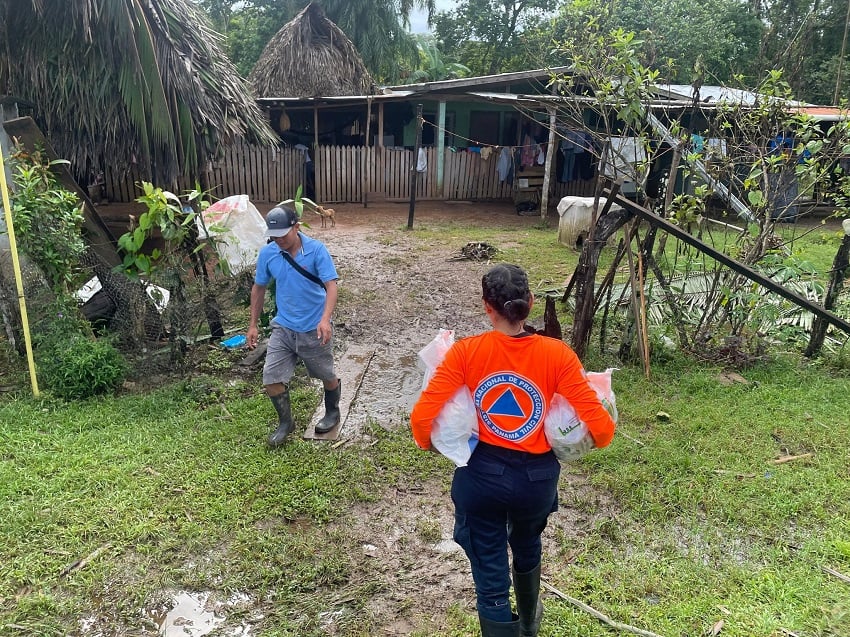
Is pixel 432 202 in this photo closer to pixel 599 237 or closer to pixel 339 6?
pixel 599 237

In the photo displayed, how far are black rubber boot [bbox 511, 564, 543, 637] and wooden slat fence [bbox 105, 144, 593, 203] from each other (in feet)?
43.5

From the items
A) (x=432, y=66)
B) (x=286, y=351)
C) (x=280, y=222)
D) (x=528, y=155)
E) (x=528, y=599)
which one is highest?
(x=432, y=66)

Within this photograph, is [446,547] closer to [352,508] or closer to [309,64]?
[352,508]

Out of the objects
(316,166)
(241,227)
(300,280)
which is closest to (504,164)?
(316,166)

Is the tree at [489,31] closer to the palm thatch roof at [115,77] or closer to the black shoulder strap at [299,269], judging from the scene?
the palm thatch roof at [115,77]

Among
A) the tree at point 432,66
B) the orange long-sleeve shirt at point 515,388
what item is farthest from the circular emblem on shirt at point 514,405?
the tree at point 432,66

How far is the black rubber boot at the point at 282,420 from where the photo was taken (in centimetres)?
418

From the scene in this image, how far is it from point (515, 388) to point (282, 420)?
8.15 ft

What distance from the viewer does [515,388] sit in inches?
85.4

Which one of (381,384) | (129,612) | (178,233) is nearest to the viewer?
(129,612)

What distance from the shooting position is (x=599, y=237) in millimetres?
5188

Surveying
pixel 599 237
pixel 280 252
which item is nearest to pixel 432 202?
pixel 599 237

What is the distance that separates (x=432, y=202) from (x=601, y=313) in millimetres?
9860

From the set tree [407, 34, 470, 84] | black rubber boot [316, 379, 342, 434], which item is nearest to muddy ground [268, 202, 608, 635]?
black rubber boot [316, 379, 342, 434]
